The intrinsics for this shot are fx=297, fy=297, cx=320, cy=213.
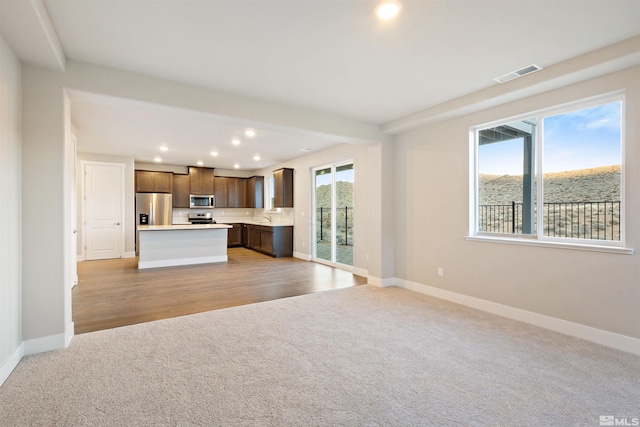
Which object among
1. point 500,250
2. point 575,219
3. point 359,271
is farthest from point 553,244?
point 359,271

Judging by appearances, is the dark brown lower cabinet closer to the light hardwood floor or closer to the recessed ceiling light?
the light hardwood floor

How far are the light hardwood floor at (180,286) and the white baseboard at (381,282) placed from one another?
28cm

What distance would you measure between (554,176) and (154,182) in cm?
928

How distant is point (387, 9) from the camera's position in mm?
2084

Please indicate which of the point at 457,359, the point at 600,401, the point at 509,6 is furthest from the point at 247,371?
the point at 509,6

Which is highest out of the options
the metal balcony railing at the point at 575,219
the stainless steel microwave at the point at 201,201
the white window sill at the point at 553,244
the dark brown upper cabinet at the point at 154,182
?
the dark brown upper cabinet at the point at 154,182

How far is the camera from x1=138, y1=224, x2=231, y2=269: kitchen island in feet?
21.5

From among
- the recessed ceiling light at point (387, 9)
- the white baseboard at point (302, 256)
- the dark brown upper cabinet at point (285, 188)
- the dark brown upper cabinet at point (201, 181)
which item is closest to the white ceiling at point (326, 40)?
the recessed ceiling light at point (387, 9)

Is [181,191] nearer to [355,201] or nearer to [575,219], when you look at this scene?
[355,201]

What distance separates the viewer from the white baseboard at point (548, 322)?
275 centimetres

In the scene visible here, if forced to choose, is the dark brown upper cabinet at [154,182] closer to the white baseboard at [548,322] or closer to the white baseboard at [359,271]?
the white baseboard at [359,271]

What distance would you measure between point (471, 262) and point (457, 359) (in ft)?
5.78

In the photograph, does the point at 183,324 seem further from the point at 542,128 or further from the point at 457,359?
the point at 542,128

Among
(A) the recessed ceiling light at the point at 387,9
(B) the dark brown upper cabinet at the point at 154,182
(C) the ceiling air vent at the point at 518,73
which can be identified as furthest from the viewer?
(B) the dark brown upper cabinet at the point at 154,182
